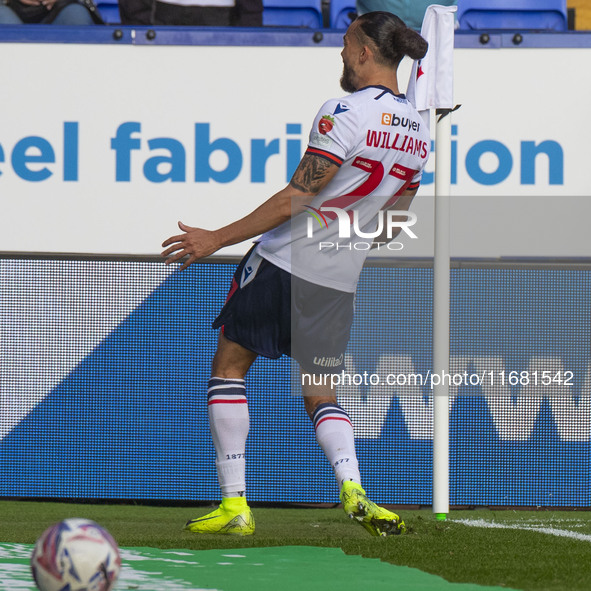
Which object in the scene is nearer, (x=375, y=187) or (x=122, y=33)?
(x=375, y=187)

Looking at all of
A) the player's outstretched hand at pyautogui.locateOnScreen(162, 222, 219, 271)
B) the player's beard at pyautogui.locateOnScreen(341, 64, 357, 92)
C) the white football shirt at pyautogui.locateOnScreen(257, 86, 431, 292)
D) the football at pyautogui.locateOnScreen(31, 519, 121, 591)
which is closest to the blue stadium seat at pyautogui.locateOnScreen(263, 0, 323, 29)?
the player's beard at pyautogui.locateOnScreen(341, 64, 357, 92)

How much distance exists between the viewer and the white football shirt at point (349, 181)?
3.64m

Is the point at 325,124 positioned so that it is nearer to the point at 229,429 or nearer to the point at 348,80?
the point at 348,80

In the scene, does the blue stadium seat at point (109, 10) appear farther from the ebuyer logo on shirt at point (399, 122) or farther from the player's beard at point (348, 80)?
the ebuyer logo on shirt at point (399, 122)

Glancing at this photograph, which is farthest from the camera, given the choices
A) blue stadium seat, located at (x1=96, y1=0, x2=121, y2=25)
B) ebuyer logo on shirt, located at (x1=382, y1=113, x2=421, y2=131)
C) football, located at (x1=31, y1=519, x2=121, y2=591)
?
blue stadium seat, located at (x1=96, y1=0, x2=121, y2=25)

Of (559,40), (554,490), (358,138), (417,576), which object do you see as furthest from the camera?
(559,40)

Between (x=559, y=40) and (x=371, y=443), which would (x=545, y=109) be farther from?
(x=371, y=443)

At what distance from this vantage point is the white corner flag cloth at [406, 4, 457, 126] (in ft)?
14.4

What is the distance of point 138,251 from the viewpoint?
18.1 feet

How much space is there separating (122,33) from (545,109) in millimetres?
2318

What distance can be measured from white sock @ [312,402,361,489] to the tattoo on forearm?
0.82m

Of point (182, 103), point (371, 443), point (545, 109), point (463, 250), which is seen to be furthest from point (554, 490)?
point (182, 103)

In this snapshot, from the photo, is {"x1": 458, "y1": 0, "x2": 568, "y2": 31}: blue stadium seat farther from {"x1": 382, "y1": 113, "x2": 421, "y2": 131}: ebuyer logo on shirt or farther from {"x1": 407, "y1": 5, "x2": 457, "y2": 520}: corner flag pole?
{"x1": 382, "y1": 113, "x2": 421, "y2": 131}: ebuyer logo on shirt

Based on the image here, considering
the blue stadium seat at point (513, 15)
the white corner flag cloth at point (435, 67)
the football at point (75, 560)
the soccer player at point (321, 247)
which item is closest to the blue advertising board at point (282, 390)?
the white corner flag cloth at point (435, 67)
